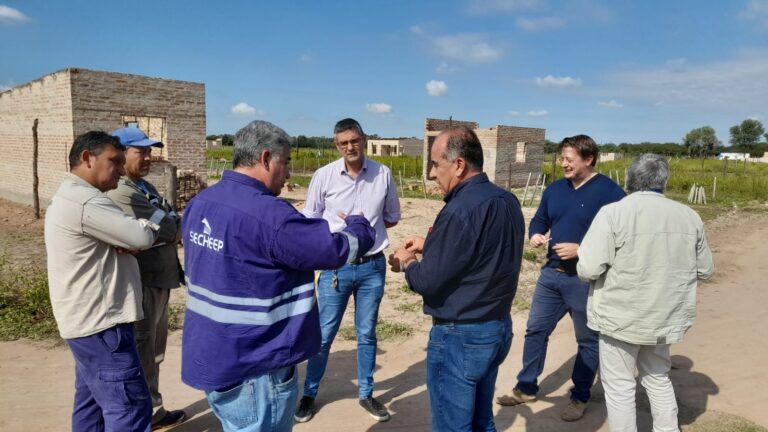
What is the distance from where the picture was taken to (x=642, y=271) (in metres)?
2.47

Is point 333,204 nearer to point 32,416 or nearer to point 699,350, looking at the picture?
point 32,416

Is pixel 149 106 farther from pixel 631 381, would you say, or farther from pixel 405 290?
pixel 631 381

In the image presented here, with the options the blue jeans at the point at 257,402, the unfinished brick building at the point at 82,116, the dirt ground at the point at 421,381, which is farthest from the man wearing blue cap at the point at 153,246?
the unfinished brick building at the point at 82,116

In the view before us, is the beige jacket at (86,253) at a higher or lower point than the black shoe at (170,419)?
higher

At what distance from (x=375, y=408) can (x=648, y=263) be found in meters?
2.07

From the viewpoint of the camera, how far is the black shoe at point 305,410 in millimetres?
3318

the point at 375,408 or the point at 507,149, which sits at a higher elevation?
the point at 507,149

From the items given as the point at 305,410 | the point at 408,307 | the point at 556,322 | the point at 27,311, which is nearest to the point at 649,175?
the point at 556,322

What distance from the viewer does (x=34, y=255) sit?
804 cm

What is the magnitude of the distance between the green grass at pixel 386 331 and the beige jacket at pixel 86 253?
2.92 meters

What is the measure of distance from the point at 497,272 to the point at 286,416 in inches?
42.0

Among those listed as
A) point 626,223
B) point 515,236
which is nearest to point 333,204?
point 515,236

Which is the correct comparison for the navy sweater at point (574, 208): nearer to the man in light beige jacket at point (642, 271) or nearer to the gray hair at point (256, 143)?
the man in light beige jacket at point (642, 271)

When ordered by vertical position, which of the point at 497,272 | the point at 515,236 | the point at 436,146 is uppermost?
the point at 436,146
